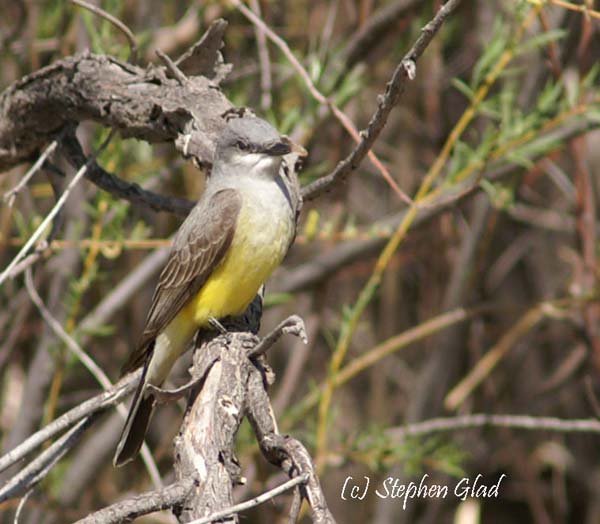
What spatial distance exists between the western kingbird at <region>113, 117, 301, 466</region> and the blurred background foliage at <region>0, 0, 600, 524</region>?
0.23 meters

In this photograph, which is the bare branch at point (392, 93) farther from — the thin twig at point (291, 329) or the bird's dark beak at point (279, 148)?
the thin twig at point (291, 329)

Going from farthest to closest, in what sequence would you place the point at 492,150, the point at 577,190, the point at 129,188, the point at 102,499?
1. the point at 102,499
2. the point at 577,190
3. the point at 492,150
4. the point at 129,188

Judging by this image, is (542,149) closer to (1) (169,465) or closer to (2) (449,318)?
(2) (449,318)

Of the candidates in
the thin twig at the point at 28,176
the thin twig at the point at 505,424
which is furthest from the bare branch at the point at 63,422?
the thin twig at the point at 505,424

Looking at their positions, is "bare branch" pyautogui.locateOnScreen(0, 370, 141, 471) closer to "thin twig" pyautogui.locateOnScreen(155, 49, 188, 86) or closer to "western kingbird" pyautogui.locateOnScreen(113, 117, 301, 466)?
"western kingbird" pyautogui.locateOnScreen(113, 117, 301, 466)

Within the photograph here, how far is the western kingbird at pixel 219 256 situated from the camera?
2.91 m

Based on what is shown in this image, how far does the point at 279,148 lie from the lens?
2861mm

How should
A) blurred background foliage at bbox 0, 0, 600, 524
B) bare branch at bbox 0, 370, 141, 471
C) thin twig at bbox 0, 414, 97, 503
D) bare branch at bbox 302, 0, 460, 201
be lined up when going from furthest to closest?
blurred background foliage at bbox 0, 0, 600, 524
thin twig at bbox 0, 414, 97, 503
bare branch at bbox 0, 370, 141, 471
bare branch at bbox 302, 0, 460, 201

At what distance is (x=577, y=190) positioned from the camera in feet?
14.0

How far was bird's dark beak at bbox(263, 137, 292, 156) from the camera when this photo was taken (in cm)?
284

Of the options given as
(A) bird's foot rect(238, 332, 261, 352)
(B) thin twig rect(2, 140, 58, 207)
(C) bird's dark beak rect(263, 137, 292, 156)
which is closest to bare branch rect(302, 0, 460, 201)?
(C) bird's dark beak rect(263, 137, 292, 156)

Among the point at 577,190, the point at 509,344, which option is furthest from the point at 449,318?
the point at 577,190

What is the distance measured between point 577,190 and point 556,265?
186 cm

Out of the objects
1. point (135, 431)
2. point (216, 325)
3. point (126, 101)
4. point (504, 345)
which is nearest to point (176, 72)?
point (126, 101)
